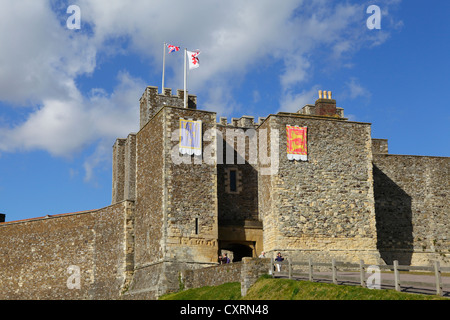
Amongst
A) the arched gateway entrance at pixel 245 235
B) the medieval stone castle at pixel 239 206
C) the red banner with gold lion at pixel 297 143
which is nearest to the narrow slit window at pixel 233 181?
the medieval stone castle at pixel 239 206

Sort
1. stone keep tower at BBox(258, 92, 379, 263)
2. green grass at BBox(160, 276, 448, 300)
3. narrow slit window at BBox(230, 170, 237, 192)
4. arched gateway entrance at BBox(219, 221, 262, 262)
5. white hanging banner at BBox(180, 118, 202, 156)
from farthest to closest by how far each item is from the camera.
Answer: narrow slit window at BBox(230, 170, 237, 192) < arched gateway entrance at BBox(219, 221, 262, 262) < white hanging banner at BBox(180, 118, 202, 156) < stone keep tower at BBox(258, 92, 379, 263) < green grass at BBox(160, 276, 448, 300)

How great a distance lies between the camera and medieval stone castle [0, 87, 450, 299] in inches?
1314

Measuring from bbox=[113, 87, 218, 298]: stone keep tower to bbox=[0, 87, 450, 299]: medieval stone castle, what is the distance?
0.20 feet

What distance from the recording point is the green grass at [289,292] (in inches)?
747

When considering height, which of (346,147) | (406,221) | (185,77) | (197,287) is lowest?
(197,287)

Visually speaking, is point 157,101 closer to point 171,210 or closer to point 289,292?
point 171,210

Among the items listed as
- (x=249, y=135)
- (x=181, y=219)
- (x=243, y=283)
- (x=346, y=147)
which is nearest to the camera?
(x=243, y=283)

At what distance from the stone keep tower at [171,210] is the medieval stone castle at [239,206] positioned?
2.4 inches

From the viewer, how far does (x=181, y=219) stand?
33.0 meters

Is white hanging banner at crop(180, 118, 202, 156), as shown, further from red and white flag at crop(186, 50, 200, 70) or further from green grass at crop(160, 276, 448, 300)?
green grass at crop(160, 276, 448, 300)

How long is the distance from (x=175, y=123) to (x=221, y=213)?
6.31 m

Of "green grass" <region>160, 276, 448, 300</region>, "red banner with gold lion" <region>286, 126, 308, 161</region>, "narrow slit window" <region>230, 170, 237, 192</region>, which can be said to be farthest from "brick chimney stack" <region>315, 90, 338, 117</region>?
"green grass" <region>160, 276, 448, 300</region>
